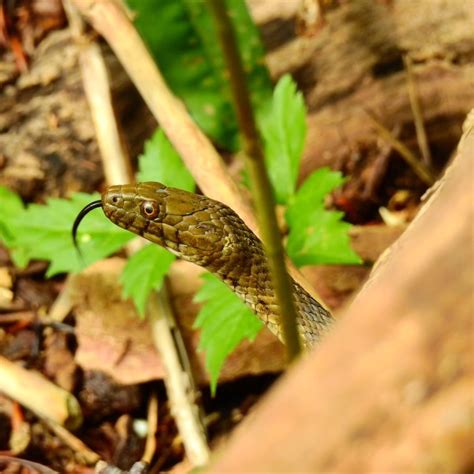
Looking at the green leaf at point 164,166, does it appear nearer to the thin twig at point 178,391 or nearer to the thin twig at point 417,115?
the thin twig at point 178,391

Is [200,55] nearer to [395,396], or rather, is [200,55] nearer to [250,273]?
[250,273]

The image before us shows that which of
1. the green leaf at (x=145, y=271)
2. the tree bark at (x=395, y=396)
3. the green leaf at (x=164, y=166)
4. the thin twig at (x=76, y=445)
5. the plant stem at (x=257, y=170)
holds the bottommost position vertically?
the thin twig at (x=76, y=445)

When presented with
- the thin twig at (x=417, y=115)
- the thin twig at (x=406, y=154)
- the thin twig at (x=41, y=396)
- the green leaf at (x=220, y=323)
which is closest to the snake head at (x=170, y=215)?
the green leaf at (x=220, y=323)

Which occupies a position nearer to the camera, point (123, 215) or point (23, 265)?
point (123, 215)

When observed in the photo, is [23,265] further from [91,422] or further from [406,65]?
[406,65]

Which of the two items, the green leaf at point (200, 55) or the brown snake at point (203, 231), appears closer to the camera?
the brown snake at point (203, 231)

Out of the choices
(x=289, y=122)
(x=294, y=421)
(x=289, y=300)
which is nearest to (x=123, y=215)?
(x=289, y=122)

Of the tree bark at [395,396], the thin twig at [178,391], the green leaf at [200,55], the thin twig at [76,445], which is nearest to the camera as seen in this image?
the tree bark at [395,396]
